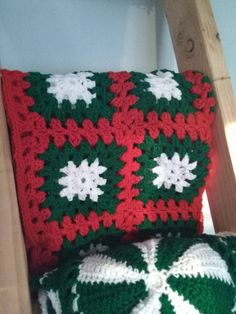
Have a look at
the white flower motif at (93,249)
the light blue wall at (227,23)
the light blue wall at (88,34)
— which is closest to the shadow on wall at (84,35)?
the light blue wall at (88,34)

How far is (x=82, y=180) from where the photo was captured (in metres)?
0.46

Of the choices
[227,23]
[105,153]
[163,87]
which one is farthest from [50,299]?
[227,23]

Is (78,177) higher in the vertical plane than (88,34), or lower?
lower

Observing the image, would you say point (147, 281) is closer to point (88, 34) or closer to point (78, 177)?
point (78, 177)

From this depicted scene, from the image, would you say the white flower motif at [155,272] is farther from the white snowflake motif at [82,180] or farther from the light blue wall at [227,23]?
the light blue wall at [227,23]

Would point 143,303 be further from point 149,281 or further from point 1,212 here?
point 1,212

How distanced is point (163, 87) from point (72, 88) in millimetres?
131

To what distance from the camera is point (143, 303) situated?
0.39 m

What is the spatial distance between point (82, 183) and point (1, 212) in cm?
11

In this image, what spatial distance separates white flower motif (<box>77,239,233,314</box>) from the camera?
1.28 feet

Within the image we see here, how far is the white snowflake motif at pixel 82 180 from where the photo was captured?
0.45 metres

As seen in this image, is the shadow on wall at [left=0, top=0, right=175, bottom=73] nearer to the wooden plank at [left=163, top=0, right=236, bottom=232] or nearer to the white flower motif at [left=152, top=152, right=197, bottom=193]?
the wooden plank at [left=163, top=0, right=236, bottom=232]

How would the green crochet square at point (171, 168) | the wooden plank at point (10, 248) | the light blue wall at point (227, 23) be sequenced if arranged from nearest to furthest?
the wooden plank at point (10, 248) < the green crochet square at point (171, 168) < the light blue wall at point (227, 23)

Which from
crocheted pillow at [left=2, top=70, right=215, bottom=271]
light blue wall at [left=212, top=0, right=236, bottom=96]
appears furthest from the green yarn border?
light blue wall at [left=212, top=0, right=236, bottom=96]
